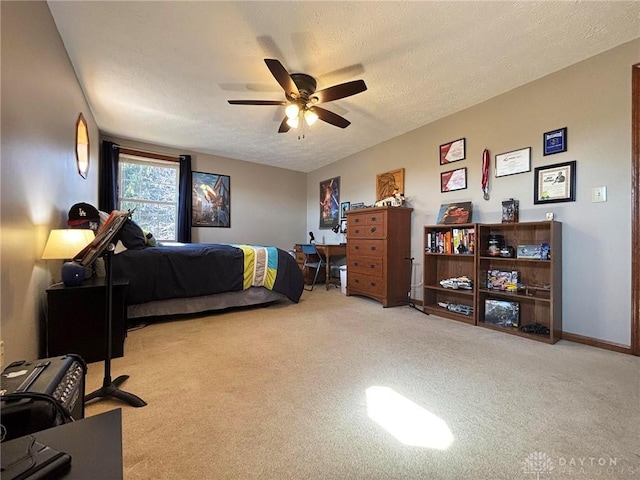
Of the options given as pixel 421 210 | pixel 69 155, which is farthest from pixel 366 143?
pixel 69 155

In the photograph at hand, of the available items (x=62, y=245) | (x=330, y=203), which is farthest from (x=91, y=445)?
(x=330, y=203)

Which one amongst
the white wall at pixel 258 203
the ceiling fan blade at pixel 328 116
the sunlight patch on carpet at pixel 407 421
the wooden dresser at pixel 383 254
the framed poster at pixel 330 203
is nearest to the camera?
the sunlight patch on carpet at pixel 407 421

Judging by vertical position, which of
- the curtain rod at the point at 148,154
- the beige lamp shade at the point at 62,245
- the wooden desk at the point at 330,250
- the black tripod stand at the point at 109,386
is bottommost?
the black tripod stand at the point at 109,386

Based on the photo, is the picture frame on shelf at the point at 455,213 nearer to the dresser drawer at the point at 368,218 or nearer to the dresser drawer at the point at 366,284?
the dresser drawer at the point at 368,218

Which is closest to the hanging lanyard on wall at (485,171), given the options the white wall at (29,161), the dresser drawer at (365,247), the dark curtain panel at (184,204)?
the dresser drawer at (365,247)

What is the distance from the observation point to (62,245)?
164 cm

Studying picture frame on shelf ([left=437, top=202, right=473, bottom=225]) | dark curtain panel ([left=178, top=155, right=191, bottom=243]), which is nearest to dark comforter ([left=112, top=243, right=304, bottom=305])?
dark curtain panel ([left=178, top=155, right=191, bottom=243])

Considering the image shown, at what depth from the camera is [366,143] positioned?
438 centimetres

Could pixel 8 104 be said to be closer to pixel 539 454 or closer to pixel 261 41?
pixel 261 41

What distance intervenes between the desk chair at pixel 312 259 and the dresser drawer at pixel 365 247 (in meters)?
0.73

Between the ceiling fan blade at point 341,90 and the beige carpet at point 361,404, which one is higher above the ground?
the ceiling fan blade at point 341,90

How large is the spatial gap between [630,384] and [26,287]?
140 inches

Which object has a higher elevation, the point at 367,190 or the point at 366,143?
the point at 366,143

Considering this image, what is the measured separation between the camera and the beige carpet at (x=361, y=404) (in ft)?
3.47
